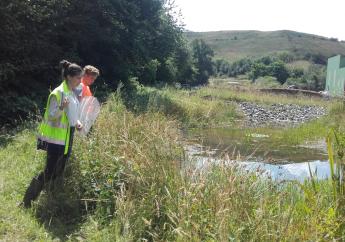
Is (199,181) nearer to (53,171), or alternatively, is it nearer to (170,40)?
(53,171)

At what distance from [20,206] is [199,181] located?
2.31m

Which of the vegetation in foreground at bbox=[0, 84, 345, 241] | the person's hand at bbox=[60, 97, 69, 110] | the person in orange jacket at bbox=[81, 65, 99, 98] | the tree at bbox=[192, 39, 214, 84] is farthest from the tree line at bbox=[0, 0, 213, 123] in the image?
the tree at bbox=[192, 39, 214, 84]

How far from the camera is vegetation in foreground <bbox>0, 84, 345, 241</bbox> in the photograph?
4.07 m

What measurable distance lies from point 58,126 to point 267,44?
147270 mm

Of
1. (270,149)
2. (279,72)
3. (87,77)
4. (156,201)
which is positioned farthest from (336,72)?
(156,201)

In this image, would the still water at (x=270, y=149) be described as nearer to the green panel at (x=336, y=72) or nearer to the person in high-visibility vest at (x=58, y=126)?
the person in high-visibility vest at (x=58, y=126)

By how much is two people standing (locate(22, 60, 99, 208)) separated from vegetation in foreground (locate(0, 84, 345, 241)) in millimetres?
284

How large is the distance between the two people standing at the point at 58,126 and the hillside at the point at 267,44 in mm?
121803

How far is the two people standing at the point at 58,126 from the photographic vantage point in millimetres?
5430

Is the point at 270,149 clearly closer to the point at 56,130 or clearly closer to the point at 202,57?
the point at 56,130

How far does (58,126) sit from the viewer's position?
549 centimetres

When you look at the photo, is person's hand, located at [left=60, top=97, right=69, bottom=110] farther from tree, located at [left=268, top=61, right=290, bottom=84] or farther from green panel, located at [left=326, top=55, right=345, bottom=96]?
tree, located at [left=268, top=61, right=290, bottom=84]

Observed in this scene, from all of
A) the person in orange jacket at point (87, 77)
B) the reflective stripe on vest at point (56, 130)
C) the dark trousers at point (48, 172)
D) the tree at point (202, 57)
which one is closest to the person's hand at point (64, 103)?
the reflective stripe on vest at point (56, 130)

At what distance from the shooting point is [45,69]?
13.9 m
